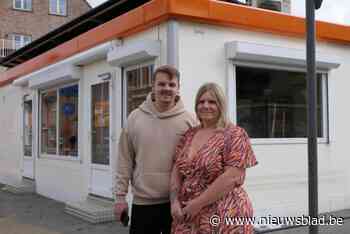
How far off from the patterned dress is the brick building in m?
27.2

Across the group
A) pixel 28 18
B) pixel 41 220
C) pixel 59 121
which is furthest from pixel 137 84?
pixel 28 18

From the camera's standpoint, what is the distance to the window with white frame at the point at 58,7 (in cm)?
3080

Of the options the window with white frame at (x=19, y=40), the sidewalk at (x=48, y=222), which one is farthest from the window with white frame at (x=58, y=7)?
the sidewalk at (x=48, y=222)

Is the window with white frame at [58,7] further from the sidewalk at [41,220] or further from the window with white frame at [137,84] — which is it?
the window with white frame at [137,84]

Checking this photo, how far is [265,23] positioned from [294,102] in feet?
4.62

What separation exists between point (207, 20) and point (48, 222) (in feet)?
12.7

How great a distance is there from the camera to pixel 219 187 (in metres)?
2.67

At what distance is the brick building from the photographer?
28.6 meters

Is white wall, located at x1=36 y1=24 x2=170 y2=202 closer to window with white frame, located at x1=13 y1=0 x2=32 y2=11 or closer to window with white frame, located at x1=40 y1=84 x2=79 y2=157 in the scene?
window with white frame, located at x1=40 y1=84 x2=79 y2=157

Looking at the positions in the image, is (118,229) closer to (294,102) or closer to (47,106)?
(294,102)

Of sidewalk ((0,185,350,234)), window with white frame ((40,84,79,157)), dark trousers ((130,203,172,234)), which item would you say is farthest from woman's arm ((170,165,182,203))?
window with white frame ((40,84,79,157))

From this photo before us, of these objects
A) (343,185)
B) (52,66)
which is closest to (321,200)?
(343,185)

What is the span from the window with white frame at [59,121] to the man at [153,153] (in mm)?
5770

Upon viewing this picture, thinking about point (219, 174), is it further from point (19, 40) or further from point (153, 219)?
point (19, 40)
